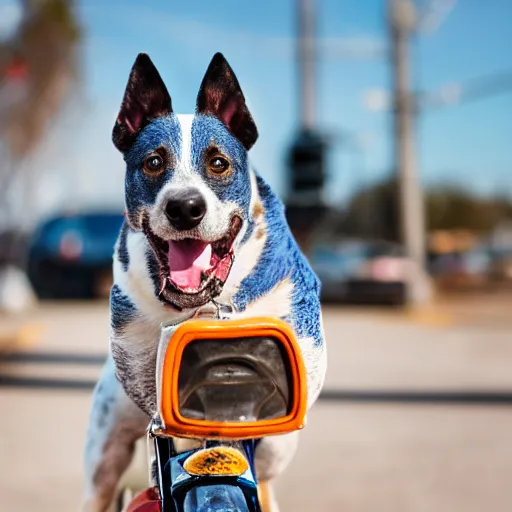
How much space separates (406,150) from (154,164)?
51.5 ft

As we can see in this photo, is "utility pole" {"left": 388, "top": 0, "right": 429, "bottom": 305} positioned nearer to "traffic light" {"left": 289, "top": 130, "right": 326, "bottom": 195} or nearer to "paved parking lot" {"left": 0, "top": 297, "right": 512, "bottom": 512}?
"traffic light" {"left": 289, "top": 130, "right": 326, "bottom": 195}

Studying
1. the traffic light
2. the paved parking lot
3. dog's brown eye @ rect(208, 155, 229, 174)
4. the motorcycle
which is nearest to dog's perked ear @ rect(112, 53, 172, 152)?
dog's brown eye @ rect(208, 155, 229, 174)

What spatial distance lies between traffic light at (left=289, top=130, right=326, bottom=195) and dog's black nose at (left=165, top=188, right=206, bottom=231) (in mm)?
10373

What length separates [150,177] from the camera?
2.12m

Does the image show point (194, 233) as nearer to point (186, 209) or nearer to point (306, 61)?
point (186, 209)

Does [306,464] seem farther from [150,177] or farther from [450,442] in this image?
[150,177]

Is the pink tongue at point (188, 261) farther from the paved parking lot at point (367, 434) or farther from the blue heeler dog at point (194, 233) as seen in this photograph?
the paved parking lot at point (367, 434)

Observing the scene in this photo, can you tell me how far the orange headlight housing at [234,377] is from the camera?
2.00m

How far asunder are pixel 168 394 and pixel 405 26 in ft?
54.6

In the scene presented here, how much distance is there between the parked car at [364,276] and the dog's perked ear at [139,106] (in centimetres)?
1542

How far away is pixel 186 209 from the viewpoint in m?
2.02

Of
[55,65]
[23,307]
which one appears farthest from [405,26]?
[55,65]

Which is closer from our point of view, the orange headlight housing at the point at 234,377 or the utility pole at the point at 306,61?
the orange headlight housing at the point at 234,377

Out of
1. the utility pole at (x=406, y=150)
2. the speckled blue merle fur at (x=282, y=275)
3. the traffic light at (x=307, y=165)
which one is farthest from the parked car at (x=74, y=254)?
the speckled blue merle fur at (x=282, y=275)
